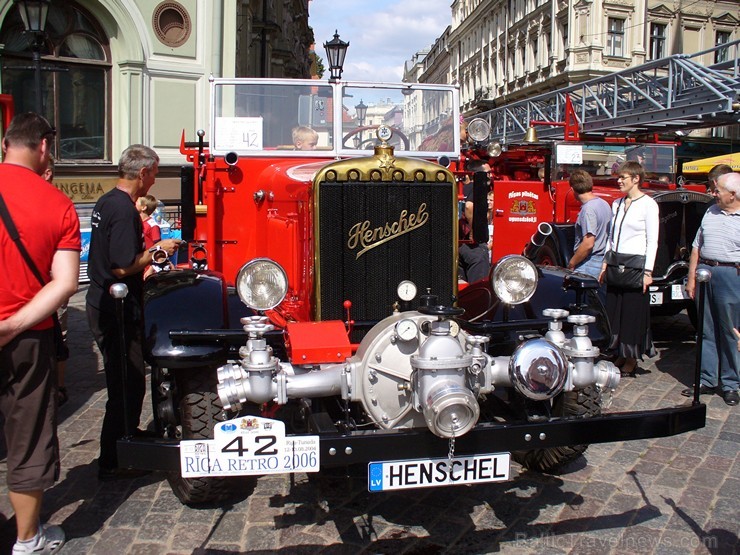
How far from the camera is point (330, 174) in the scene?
3504 mm

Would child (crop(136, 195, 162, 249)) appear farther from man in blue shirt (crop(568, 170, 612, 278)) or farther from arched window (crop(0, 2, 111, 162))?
arched window (crop(0, 2, 111, 162))

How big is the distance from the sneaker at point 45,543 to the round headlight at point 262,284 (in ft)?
4.47

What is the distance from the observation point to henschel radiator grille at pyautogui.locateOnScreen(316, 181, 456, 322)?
3.53 metres

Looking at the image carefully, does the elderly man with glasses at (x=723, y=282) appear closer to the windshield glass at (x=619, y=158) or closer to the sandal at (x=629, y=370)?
the sandal at (x=629, y=370)

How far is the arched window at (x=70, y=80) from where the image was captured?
1188 cm

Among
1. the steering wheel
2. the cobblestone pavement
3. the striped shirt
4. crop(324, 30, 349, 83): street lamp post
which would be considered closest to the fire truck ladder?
crop(324, 30, 349, 83): street lamp post

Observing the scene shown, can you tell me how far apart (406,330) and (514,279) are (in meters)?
0.79

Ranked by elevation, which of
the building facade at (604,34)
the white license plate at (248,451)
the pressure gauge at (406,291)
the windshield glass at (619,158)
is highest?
the building facade at (604,34)

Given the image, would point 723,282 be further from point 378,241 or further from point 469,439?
point 469,439

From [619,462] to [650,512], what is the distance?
2.15ft

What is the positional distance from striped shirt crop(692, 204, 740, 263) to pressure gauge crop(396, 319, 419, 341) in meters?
3.60

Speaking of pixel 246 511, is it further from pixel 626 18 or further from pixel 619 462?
pixel 626 18

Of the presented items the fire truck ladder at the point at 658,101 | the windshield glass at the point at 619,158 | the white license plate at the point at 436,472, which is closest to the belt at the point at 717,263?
the white license plate at the point at 436,472

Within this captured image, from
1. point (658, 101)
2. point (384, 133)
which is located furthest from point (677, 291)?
point (658, 101)
